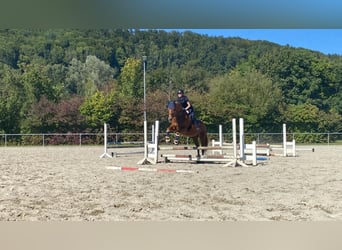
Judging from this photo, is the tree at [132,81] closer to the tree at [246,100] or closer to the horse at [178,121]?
the tree at [246,100]

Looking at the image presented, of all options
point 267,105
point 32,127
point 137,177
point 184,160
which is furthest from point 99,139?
point 137,177

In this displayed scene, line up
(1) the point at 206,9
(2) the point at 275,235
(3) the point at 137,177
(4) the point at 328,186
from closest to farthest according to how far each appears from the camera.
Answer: (2) the point at 275,235 → (1) the point at 206,9 → (4) the point at 328,186 → (3) the point at 137,177

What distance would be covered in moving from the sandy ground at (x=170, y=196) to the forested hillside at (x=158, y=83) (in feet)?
60.2

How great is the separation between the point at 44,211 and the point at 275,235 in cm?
230

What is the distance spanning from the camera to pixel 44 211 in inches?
187

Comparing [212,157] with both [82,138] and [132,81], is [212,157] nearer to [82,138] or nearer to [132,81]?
[82,138]

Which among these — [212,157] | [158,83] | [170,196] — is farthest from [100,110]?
[170,196]

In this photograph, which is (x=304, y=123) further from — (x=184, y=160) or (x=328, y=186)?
(x=328, y=186)

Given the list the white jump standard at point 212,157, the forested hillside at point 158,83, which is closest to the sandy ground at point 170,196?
the white jump standard at point 212,157

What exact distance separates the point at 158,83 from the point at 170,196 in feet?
106

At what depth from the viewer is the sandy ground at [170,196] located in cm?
456

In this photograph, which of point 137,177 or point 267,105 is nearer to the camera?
point 137,177

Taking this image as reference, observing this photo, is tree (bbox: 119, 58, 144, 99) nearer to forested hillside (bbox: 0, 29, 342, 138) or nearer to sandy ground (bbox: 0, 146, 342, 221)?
forested hillside (bbox: 0, 29, 342, 138)

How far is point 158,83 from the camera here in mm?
37844
